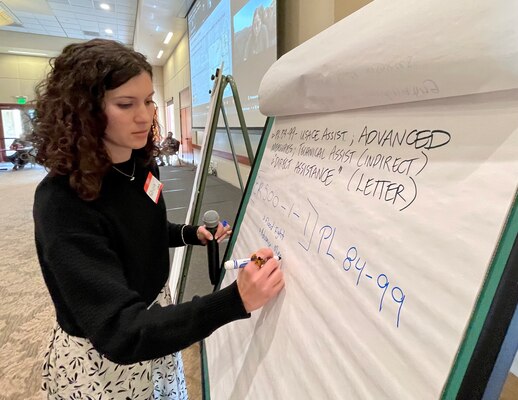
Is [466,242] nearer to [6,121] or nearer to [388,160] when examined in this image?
[388,160]

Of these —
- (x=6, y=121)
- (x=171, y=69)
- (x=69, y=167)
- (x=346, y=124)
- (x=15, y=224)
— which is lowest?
(x=15, y=224)

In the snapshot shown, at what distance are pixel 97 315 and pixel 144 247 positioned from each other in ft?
0.75

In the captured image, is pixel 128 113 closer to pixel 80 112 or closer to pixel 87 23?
pixel 80 112

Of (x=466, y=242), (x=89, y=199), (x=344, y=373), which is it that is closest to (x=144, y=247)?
(x=89, y=199)

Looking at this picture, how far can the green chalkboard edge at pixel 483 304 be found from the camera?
0.86 feet

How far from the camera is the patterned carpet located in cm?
141

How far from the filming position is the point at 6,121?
30.7ft

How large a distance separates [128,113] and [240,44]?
224 cm

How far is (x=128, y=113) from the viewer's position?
625 millimetres

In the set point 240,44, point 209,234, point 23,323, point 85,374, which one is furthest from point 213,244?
point 240,44

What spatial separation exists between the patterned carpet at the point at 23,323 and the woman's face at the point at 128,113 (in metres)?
1.17

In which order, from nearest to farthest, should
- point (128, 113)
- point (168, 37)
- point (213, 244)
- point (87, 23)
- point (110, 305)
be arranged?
point (110, 305) < point (128, 113) < point (213, 244) < point (168, 37) < point (87, 23)

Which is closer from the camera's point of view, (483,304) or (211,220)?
(483,304)

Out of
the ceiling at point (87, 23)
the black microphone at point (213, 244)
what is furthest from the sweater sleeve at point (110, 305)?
the ceiling at point (87, 23)
